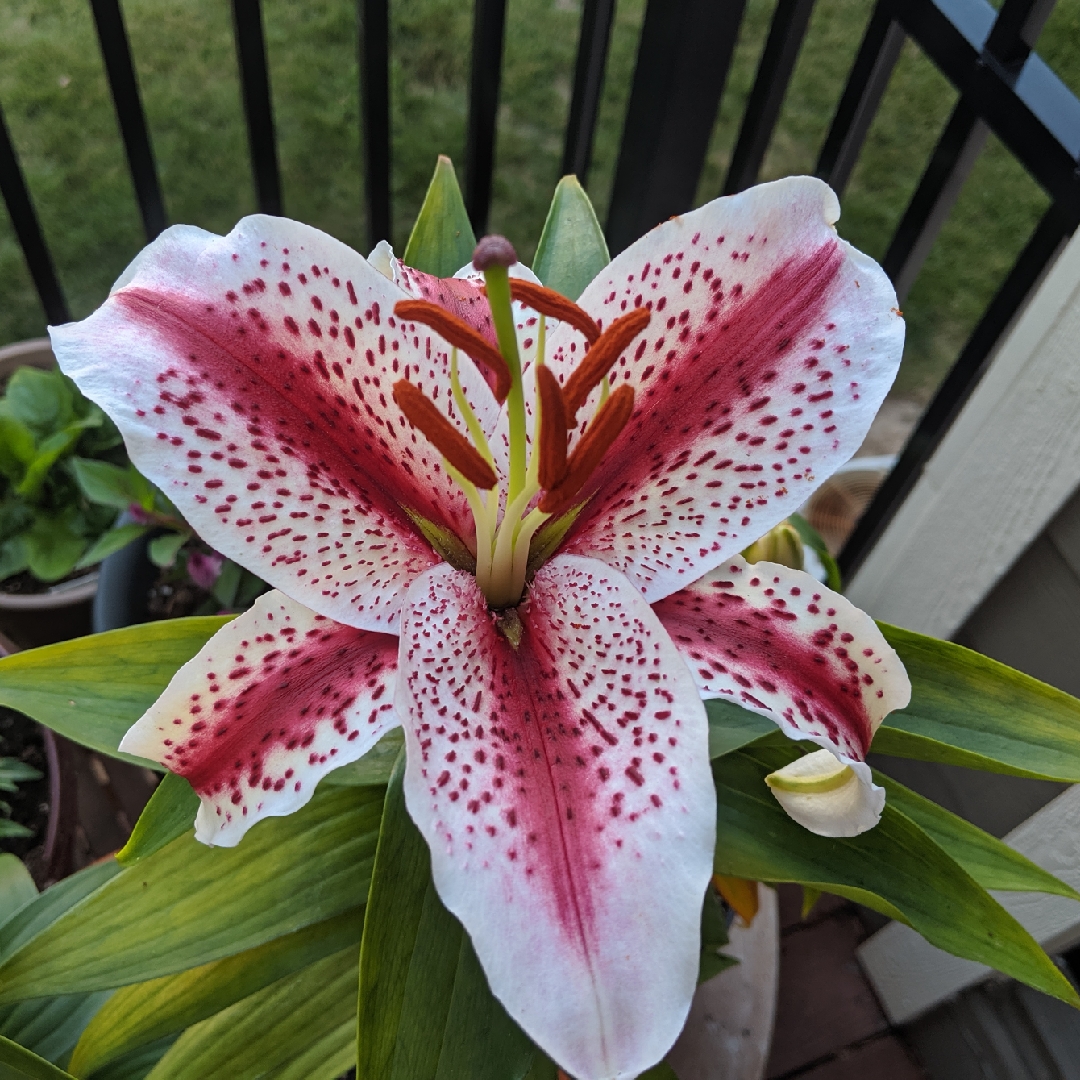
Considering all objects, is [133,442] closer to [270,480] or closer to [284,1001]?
[270,480]

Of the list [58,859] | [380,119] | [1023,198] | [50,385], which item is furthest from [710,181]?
[58,859]

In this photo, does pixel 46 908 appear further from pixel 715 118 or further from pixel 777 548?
pixel 715 118

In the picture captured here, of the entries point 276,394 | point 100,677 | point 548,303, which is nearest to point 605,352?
point 548,303

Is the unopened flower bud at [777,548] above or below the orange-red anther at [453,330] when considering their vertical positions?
below

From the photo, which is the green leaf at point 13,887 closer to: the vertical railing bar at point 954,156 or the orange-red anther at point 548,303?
the orange-red anther at point 548,303

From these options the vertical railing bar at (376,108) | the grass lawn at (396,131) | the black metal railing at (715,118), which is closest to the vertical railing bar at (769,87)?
the black metal railing at (715,118)

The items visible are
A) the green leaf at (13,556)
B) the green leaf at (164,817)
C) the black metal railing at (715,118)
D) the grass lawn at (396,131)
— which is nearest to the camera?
the green leaf at (164,817)
